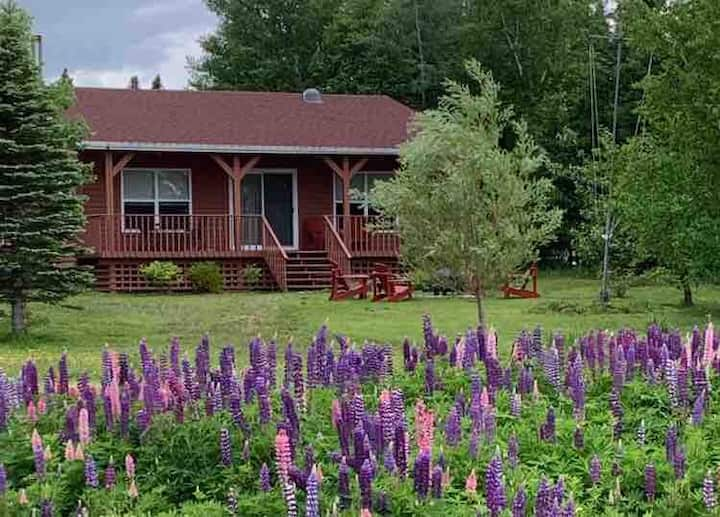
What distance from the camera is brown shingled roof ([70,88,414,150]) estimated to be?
24484 millimetres

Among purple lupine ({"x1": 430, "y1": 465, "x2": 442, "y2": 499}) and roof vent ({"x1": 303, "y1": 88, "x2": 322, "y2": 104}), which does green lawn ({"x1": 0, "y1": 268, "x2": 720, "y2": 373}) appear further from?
roof vent ({"x1": 303, "y1": 88, "x2": 322, "y2": 104})

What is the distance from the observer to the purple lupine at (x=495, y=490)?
152 inches

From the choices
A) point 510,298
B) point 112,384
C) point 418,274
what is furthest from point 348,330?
point 112,384

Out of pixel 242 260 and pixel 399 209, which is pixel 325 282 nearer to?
pixel 242 260

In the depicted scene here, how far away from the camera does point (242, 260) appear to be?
24.2 metres

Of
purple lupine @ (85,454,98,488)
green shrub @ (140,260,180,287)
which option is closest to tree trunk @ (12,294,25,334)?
green shrub @ (140,260,180,287)

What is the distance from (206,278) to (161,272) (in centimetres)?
95

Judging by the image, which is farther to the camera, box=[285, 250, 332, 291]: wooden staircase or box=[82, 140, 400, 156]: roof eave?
box=[285, 250, 332, 291]: wooden staircase

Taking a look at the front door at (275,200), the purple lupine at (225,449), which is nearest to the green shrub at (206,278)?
the front door at (275,200)

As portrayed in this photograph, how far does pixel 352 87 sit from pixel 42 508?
113 feet

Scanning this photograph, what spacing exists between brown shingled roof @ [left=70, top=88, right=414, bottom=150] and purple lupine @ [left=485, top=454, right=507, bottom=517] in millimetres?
20216

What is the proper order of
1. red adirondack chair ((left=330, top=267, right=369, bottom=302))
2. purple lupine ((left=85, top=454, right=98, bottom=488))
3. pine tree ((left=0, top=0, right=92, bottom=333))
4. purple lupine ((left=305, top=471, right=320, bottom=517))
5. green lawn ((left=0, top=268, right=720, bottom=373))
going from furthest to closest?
red adirondack chair ((left=330, top=267, right=369, bottom=302))
pine tree ((left=0, top=0, right=92, bottom=333))
green lawn ((left=0, top=268, right=720, bottom=373))
purple lupine ((left=85, top=454, right=98, bottom=488))
purple lupine ((left=305, top=471, right=320, bottom=517))

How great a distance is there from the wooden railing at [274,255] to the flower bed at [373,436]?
16336 mm

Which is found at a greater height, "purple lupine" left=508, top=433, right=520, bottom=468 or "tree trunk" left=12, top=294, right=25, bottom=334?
"tree trunk" left=12, top=294, right=25, bottom=334
